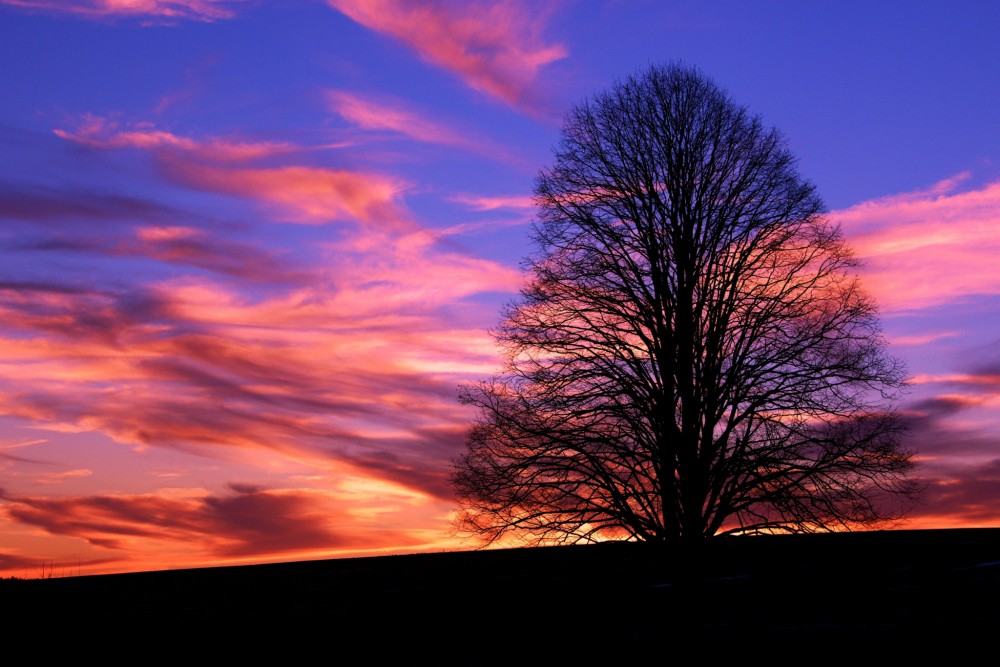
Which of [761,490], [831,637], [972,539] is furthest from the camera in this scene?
[761,490]

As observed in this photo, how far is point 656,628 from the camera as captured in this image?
8.22m

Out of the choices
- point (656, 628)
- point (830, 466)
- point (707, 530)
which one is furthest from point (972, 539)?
point (656, 628)

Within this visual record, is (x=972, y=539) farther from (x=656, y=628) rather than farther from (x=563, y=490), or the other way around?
(x=656, y=628)

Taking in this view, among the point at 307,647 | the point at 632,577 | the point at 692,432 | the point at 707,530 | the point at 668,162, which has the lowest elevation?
the point at 307,647

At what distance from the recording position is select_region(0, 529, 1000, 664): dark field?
784 centimetres

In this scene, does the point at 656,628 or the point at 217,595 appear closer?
the point at 656,628

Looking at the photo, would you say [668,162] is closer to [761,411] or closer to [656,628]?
[761,411]

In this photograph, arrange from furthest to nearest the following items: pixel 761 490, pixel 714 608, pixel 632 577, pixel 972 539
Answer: pixel 761 490 < pixel 972 539 < pixel 632 577 < pixel 714 608

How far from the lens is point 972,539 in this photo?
14.7 m

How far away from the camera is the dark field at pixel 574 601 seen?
25.7 feet

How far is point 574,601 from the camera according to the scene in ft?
34.5

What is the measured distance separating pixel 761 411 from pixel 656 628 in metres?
11.4

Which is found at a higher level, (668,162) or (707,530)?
(668,162)

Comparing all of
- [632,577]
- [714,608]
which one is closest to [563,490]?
[632,577]
